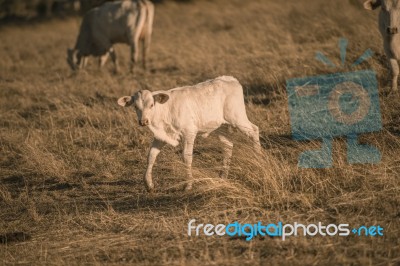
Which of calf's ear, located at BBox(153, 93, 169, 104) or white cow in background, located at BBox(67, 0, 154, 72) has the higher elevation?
calf's ear, located at BBox(153, 93, 169, 104)

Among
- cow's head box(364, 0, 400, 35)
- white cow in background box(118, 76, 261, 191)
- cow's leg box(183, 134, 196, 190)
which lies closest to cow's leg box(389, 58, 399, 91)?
cow's head box(364, 0, 400, 35)

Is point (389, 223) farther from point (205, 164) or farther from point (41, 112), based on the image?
point (41, 112)

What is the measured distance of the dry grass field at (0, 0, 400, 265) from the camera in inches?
177

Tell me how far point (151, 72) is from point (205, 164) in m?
5.94

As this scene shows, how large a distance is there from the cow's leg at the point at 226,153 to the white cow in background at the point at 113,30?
20.7ft

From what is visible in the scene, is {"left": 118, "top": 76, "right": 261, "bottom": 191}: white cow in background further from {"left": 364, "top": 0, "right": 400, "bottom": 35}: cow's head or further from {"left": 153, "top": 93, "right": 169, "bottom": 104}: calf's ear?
{"left": 364, "top": 0, "right": 400, "bottom": 35}: cow's head

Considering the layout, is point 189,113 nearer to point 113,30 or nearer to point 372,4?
point 372,4

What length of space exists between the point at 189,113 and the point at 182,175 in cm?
62

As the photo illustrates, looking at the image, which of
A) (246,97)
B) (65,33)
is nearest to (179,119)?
(246,97)

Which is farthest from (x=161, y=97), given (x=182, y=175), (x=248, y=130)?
(x=248, y=130)

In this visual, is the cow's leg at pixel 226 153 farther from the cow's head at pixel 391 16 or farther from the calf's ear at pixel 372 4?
the calf's ear at pixel 372 4

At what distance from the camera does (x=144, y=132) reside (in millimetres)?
7738

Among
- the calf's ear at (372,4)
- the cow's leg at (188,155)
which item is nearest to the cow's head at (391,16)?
the calf's ear at (372,4)

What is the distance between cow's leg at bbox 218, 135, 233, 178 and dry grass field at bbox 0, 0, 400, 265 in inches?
3.5
